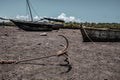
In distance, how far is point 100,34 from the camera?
13.9m

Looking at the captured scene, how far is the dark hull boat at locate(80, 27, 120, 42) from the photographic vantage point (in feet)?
44.5

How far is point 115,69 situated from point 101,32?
23.0 ft

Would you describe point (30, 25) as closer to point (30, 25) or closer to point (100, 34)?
point (30, 25)

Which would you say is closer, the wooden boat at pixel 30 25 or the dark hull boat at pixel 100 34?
the dark hull boat at pixel 100 34

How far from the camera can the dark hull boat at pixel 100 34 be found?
13569mm

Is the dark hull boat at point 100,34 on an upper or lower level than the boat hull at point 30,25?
lower

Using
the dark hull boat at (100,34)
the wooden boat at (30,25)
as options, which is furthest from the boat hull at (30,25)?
the dark hull boat at (100,34)

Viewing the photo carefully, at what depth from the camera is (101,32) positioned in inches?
541

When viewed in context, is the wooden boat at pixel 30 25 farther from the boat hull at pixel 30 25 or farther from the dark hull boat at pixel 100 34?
the dark hull boat at pixel 100 34

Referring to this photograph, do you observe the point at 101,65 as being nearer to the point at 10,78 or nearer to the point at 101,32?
the point at 10,78

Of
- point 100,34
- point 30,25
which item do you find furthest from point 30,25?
point 100,34

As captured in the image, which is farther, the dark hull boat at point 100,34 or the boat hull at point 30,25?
the boat hull at point 30,25

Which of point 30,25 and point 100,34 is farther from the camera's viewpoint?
point 30,25

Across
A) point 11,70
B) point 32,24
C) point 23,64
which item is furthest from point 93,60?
point 32,24
